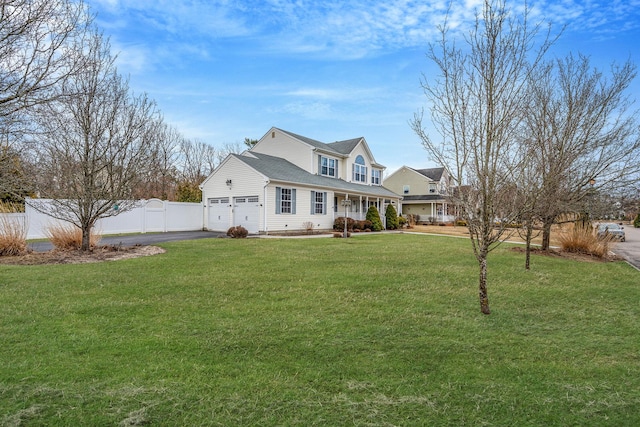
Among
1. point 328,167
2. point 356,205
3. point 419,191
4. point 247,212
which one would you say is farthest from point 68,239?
point 419,191

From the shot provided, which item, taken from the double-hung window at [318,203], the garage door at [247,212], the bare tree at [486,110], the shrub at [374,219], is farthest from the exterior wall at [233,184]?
the bare tree at [486,110]

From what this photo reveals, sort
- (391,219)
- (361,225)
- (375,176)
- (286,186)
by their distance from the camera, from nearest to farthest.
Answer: (286,186) < (361,225) < (391,219) < (375,176)

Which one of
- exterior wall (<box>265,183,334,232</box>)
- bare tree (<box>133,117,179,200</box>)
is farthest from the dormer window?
bare tree (<box>133,117,179,200</box>)

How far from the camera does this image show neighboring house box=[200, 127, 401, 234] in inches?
782

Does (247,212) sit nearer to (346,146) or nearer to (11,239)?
A: (11,239)

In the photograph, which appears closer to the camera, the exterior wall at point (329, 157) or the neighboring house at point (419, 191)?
the exterior wall at point (329, 157)

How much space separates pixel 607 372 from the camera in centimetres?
343

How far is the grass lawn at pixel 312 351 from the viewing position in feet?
8.95

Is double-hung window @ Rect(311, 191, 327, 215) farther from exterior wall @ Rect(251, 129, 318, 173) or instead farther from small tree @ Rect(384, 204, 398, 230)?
small tree @ Rect(384, 204, 398, 230)

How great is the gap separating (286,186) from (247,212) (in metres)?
2.81

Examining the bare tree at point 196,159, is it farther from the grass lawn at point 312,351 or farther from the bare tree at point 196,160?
the grass lawn at point 312,351

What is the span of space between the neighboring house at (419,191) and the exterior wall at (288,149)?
18.9m

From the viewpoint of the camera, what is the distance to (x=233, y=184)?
2114 cm

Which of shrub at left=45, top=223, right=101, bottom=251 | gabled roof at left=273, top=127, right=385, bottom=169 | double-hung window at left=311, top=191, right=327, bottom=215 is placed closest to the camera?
shrub at left=45, top=223, right=101, bottom=251
